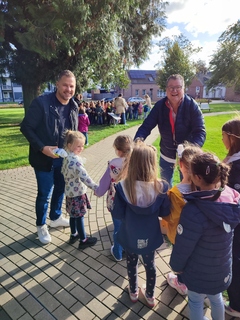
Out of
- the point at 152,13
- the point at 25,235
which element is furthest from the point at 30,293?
the point at 152,13

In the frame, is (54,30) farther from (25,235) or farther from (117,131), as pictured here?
(25,235)

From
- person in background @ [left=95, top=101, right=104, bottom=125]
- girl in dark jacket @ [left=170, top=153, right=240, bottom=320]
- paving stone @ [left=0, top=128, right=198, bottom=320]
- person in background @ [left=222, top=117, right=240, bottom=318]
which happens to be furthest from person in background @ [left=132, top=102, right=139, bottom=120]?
girl in dark jacket @ [left=170, top=153, right=240, bottom=320]

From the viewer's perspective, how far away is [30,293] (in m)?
2.37

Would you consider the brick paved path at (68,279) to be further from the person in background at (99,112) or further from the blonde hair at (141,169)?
the person in background at (99,112)

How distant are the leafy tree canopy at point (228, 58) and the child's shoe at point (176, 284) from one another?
32.0 metres

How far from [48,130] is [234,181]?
7.00ft

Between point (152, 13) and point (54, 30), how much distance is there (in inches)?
368

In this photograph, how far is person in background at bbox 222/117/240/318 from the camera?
1966 millimetres

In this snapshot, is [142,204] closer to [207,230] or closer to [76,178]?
[207,230]

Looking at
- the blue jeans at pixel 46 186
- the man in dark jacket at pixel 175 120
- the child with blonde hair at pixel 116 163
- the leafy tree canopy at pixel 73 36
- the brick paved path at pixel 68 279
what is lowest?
the brick paved path at pixel 68 279

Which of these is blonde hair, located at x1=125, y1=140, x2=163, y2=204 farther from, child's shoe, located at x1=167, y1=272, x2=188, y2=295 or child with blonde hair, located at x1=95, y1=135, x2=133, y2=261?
child's shoe, located at x1=167, y1=272, x2=188, y2=295

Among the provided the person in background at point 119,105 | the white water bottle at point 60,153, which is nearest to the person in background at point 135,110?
the person in background at point 119,105

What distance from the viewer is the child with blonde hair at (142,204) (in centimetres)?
181

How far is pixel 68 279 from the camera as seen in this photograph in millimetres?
2527
